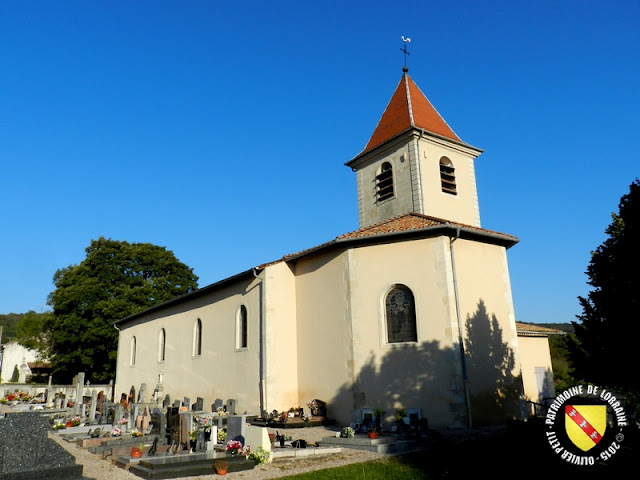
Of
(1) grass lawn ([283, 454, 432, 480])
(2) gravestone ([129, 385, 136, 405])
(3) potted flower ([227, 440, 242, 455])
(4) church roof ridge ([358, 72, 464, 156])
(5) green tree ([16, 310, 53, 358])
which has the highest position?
(4) church roof ridge ([358, 72, 464, 156])

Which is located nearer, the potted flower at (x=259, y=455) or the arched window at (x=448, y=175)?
the potted flower at (x=259, y=455)

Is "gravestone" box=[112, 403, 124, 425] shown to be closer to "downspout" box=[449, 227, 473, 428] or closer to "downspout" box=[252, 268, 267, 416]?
"downspout" box=[252, 268, 267, 416]

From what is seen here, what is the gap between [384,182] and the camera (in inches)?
749

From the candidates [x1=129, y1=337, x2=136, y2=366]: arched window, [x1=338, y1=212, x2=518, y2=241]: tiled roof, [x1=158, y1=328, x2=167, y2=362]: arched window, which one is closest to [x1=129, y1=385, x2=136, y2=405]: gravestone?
[x1=129, y1=337, x2=136, y2=366]: arched window

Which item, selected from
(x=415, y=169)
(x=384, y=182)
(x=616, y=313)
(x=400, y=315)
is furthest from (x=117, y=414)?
(x=616, y=313)

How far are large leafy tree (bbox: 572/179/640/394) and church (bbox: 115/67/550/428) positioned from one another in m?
2.97

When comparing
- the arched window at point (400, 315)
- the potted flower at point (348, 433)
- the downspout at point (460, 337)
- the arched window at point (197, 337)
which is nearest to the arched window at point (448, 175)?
the downspout at point (460, 337)

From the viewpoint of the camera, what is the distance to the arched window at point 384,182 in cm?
1878

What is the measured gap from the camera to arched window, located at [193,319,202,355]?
21203mm

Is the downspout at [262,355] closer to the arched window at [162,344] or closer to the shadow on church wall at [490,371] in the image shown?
the shadow on church wall at [490,371]

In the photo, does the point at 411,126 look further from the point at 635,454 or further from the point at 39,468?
the point at 39,468

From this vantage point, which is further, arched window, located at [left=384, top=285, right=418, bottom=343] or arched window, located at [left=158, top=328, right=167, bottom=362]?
arched window, located at [left=158, top=328, right=167, bottom=362]

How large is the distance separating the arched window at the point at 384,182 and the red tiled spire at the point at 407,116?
1.01m

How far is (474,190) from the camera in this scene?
62.7ft
